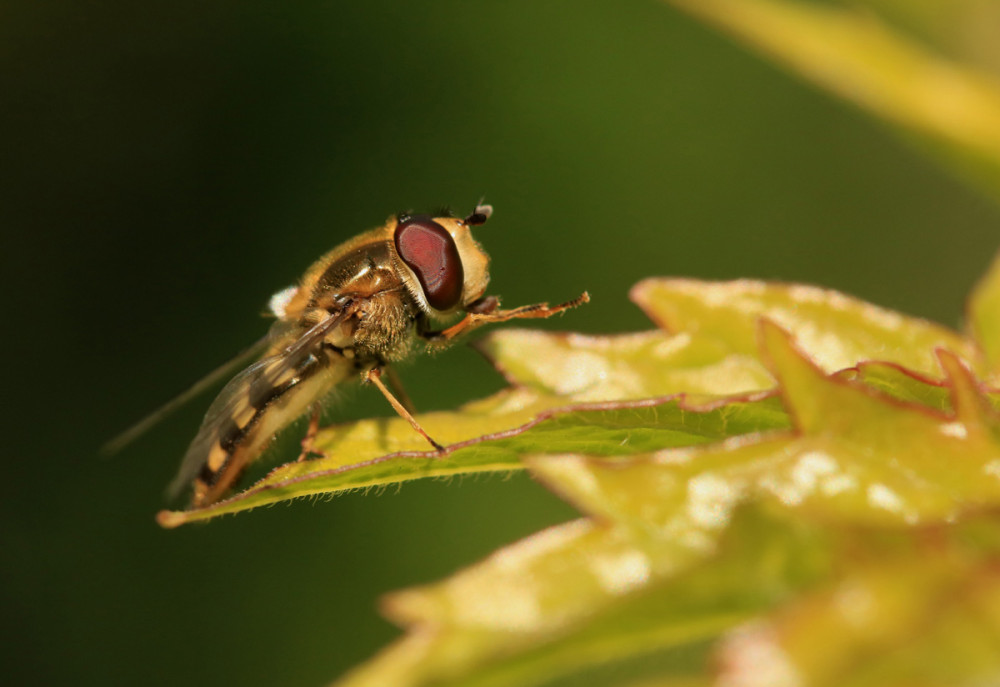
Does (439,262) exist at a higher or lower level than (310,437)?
higher

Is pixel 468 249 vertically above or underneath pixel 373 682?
above

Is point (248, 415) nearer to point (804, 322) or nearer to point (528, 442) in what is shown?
point (528, 442)

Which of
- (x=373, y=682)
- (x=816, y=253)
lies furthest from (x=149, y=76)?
(x=373, y=682)

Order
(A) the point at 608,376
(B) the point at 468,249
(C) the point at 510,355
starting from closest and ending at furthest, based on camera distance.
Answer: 1. (A) the point at 608,376
2. (C) the point at 510,355
3. (B) the point at 468,249

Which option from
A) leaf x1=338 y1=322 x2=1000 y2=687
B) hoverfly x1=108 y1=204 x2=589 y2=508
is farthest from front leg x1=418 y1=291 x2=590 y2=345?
leaf x1=338 y1=322 x2=1000 y2=687

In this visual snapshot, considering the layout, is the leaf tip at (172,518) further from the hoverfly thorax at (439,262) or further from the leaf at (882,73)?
the leaf at (882,73)

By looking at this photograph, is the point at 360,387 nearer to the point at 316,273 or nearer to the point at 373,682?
the point at 316,273

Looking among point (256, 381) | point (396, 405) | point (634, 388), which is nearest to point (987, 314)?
point (634, 388)

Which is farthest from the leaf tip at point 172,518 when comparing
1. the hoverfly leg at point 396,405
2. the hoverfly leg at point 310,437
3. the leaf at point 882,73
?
the leaf at point 882,73
